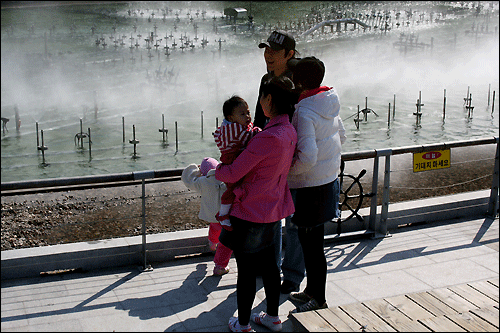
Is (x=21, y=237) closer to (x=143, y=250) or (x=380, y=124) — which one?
(x=143, y=250)

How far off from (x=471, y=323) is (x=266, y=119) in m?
1.50

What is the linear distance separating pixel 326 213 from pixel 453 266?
4.23 feet

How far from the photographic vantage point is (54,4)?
30.2 meters

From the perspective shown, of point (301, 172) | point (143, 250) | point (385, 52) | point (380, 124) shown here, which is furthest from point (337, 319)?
point (385, 52)

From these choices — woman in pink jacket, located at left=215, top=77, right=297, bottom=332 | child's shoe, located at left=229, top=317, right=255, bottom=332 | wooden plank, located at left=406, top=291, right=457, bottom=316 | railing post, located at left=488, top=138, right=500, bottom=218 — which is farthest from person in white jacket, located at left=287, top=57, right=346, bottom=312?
railing post, located at left=488, top=138, right=500, bottom=218

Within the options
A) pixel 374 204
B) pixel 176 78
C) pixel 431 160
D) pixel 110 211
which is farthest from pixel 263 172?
pixel 176 78

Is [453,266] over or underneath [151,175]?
underneath

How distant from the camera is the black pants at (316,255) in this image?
306cm

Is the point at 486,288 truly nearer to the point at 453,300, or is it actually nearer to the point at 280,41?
the point at 453,300

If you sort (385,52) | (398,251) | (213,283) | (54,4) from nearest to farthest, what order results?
(213,283)
(398,251)
(54,4)
(385,52)

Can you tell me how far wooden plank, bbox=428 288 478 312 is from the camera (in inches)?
115

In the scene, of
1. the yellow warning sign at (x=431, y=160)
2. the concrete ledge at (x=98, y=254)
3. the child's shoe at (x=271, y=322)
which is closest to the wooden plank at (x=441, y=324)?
the child's shoe at (x=271, y=322)

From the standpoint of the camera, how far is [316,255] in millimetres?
3084

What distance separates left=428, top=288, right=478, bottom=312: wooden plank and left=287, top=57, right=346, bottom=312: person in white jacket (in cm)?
60
